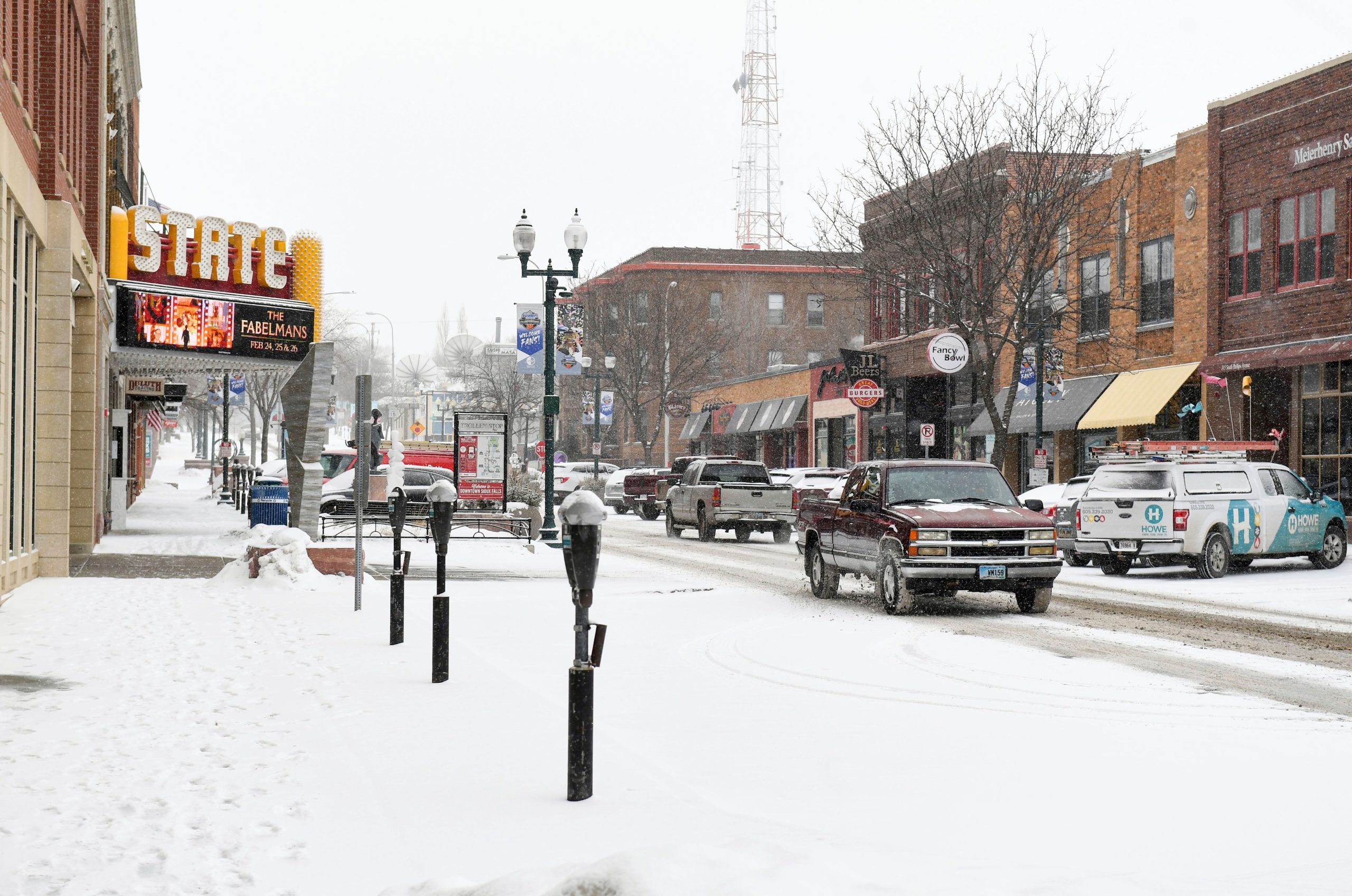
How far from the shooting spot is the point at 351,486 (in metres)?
31.3

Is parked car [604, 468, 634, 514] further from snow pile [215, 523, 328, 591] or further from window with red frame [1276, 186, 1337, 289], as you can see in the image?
snow pile [215, 523, 328, 591]

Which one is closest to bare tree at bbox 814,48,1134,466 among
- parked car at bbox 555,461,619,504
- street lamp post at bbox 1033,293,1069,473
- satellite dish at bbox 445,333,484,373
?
street lamp post at bbox 1033,293,1069,473

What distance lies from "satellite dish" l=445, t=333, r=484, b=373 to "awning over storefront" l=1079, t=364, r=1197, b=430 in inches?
2872

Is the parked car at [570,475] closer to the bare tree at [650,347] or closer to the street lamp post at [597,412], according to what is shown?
the street lamp post at [597,412]

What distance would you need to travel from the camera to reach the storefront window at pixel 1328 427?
2773cm

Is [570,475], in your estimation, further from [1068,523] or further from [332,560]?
[332,560]

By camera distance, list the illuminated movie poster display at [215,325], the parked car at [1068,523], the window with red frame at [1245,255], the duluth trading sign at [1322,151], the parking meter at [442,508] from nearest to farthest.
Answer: the parking meter at [442,508] → the parked car at [1068,523] → the illuminated movie poster display at [215,325] → the duluth trading sign at [1322,151] → the window with red frame at [1245,255]

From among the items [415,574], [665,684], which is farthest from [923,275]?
[665,684]

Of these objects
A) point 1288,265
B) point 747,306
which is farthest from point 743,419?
point 1288,265

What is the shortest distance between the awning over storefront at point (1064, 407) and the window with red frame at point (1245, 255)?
15.2 feet

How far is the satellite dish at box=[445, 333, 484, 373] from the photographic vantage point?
360 ft

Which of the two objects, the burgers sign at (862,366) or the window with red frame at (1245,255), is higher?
the window with red frame at (1245,255)

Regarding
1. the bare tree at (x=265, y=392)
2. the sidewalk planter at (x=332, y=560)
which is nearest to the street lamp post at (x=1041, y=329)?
the sidewalk planter at (x=332, y=560)

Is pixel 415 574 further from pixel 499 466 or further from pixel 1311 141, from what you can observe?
pixel 1311 141
